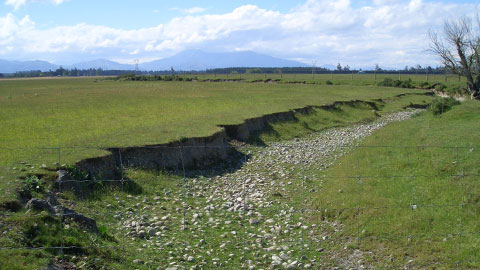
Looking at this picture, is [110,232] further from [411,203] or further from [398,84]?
[398,84]

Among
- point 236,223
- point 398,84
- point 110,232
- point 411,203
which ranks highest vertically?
point 398,84

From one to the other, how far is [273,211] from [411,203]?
176 inches

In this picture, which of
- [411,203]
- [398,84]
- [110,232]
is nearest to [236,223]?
[110,232]

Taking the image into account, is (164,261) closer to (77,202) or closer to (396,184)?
(77,202)

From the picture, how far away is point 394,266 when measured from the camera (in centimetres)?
964

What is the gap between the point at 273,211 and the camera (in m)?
13.9

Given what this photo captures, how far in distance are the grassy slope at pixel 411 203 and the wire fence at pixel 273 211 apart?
3 centimetres

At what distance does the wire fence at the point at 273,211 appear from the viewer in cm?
1002

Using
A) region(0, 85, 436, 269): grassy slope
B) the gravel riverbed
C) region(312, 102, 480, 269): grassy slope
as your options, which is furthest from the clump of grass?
region(0, 85, 436, 269): grassy slope

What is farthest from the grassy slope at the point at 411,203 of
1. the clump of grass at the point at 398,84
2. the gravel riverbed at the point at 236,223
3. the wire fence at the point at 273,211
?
the clump of grass at the point at 398,84

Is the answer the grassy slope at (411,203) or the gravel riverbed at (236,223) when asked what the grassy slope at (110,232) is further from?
the grassy slope at (411,203)

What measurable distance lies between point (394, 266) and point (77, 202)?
9.59 meters

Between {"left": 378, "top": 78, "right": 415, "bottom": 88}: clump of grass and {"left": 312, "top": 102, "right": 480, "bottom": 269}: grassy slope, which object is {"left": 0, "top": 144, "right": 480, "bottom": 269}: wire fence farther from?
{"left": 378, "top": 78, "right": 415, "bottom": 88}: clump of grass

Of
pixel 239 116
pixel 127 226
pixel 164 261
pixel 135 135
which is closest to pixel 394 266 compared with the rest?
pixel 164 261
